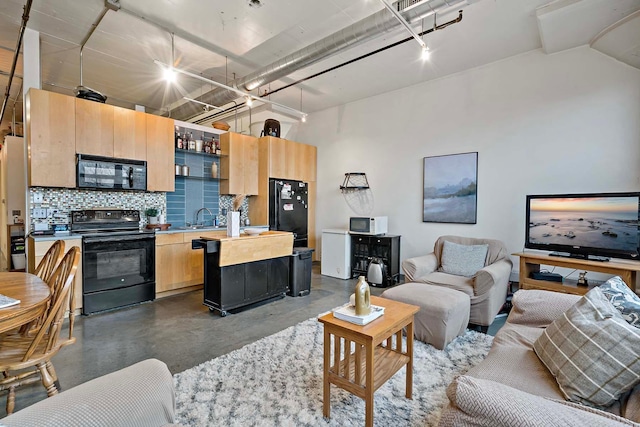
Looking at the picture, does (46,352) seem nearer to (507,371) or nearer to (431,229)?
(507,371)

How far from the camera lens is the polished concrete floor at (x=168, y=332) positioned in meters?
2.39

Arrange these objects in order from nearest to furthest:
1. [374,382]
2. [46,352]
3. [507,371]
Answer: [507,371] < [46,352] < [374,382]

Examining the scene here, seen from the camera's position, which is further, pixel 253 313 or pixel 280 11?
pixel 253 313

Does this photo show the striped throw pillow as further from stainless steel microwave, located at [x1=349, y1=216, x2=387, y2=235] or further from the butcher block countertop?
stainless steel microwave, located at [x1=349, y1=216, x2=387, y2=235]

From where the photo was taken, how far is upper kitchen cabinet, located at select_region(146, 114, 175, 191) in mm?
4270

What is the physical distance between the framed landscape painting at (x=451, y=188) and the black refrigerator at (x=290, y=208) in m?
2.44

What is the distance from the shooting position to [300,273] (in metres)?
4.29

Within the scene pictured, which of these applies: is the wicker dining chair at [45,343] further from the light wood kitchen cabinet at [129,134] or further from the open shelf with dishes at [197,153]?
the open shelf with dishes at [197,153]

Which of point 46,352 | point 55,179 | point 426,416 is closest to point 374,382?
point 426,416

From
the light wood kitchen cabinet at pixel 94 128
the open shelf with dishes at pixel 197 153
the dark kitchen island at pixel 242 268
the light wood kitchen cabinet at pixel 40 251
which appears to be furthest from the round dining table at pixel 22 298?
the open shelf with dishes at pixel 197 153

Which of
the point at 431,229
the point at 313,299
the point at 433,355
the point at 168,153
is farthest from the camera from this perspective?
the point at 431,229

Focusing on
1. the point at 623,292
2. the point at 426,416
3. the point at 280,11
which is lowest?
the point at 426,416

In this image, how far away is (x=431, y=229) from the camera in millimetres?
4824

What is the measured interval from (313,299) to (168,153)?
9.97 ft
